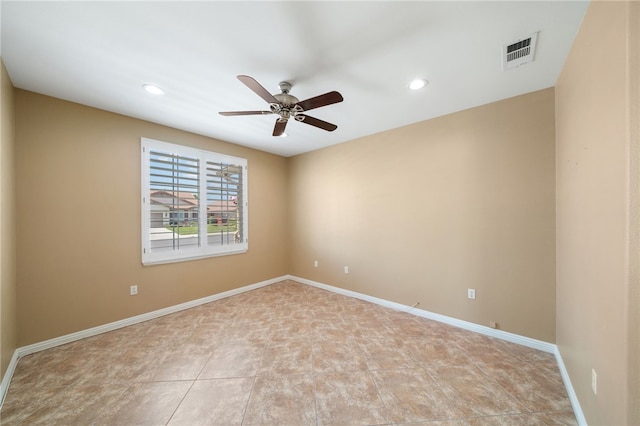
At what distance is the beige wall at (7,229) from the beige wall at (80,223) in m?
0.14

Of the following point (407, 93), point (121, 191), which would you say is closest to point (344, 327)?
point (407, 93)

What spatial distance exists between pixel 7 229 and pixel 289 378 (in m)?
2.82

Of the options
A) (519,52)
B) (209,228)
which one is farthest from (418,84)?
(209,228)

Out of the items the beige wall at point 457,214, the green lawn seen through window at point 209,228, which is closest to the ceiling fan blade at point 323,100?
the beige wall at point 457,214

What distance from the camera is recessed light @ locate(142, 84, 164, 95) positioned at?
7.25 feet

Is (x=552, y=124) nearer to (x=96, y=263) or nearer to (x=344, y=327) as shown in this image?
(x=344, y=327)

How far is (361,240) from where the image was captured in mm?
3719

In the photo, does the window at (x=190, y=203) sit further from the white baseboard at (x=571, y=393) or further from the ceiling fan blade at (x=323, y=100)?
the white baseboard at (x=571, y=393)

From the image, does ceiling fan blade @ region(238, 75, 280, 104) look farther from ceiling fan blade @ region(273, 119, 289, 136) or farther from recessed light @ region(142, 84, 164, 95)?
recessed light @ region(142, 84, 164, 95)

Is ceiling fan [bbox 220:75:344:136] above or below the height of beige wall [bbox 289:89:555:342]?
above

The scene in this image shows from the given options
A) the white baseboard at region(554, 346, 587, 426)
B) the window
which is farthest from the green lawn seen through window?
the white baseboard at region(554, 346, 587, 426)

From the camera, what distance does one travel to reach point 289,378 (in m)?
1.88

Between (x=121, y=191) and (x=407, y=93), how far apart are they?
3641 millimetres

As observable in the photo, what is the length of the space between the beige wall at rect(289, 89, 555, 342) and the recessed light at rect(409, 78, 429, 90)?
88cm
